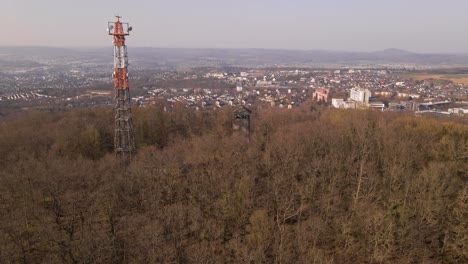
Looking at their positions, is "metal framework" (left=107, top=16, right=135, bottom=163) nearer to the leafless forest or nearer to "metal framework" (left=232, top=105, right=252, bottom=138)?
the leafless forest

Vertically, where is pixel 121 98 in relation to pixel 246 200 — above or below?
above

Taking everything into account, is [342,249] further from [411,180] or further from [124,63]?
[124,63]

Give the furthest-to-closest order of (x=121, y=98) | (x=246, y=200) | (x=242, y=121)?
(x=242, y=121) → (x=121, y=98) → (x=246, y=200)

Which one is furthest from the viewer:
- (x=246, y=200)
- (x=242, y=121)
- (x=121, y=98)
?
(x=242, y=121)

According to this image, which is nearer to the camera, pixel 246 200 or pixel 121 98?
pixel 246 200

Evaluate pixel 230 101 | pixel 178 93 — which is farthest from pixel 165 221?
pixel 178 93

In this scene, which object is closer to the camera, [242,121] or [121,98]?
[121,98]
